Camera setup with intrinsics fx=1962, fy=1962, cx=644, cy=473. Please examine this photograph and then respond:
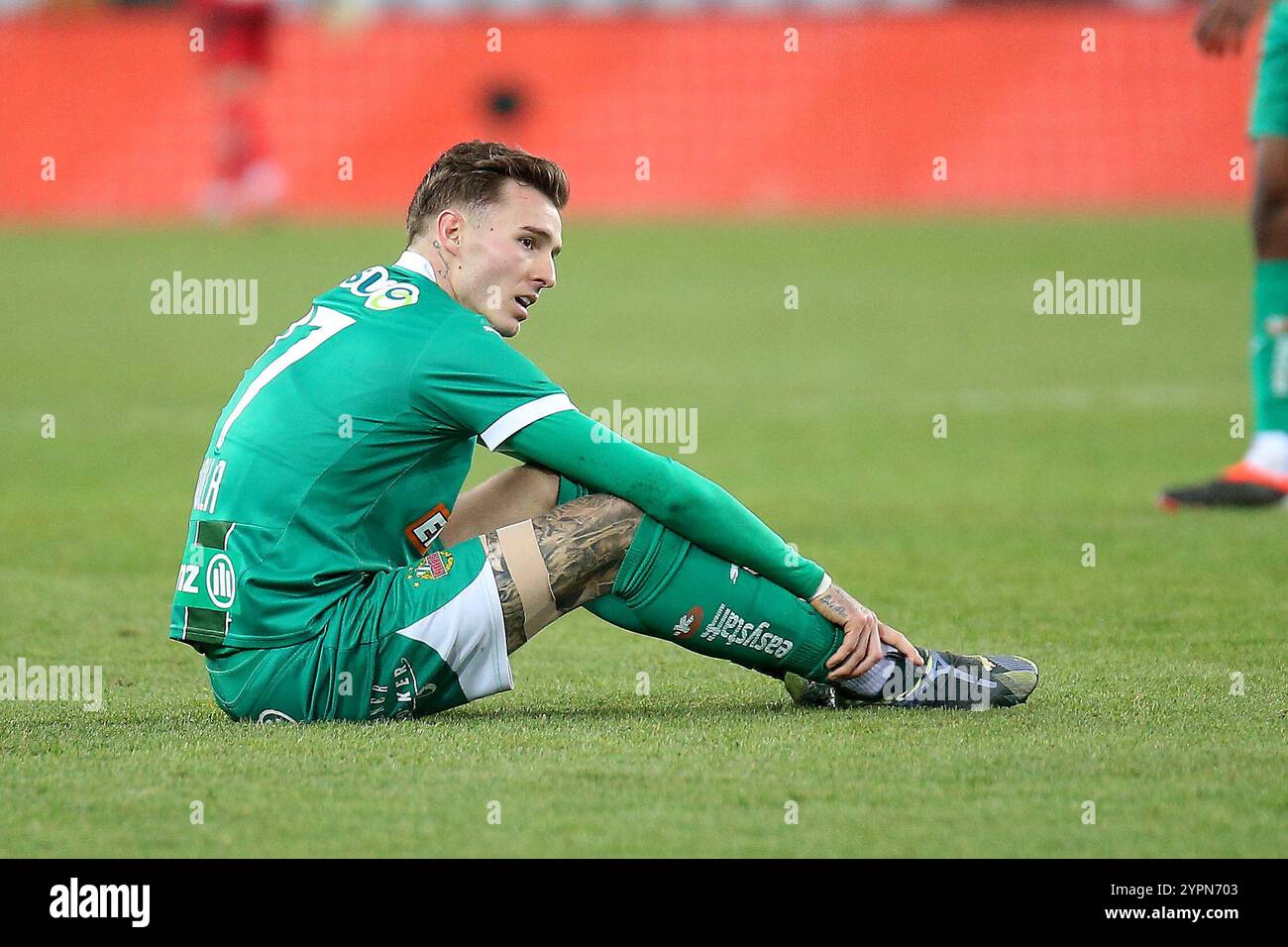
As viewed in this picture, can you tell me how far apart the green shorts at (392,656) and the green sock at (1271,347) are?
4.52 meters

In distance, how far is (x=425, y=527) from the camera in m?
4.43

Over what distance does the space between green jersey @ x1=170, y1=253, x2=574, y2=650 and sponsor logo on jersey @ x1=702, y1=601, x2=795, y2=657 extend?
0.56m

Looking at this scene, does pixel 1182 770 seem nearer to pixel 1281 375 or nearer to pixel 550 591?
pixel 550 591

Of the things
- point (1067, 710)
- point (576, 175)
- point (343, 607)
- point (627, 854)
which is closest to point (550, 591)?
point (343, 607)

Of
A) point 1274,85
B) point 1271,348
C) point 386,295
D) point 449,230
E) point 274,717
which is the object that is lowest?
point 274,717

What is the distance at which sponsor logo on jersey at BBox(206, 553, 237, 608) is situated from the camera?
4.15m

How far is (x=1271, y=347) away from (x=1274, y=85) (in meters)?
1.02

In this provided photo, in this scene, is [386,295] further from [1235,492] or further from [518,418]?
[1235,492]

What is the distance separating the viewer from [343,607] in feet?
13.6

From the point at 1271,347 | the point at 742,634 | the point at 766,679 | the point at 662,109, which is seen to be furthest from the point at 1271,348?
the point at 662,109

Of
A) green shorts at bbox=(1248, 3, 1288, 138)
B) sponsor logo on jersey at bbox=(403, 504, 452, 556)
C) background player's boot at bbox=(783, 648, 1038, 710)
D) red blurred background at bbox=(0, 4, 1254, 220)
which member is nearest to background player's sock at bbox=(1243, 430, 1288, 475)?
green shorts at bbox=(1248, 3, 1288, 138)

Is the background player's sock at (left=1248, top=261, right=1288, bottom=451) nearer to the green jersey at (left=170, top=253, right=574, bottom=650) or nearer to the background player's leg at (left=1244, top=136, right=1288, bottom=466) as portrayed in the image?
the background player's leg at (left=1244, top=136, right=1288, bottom=466)

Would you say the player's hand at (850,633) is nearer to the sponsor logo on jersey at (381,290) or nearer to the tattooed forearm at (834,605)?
the tattooed forearm at (834,605)

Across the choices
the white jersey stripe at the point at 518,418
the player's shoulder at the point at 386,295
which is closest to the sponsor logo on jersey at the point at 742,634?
the white jersey stripe at the point at 518,418
